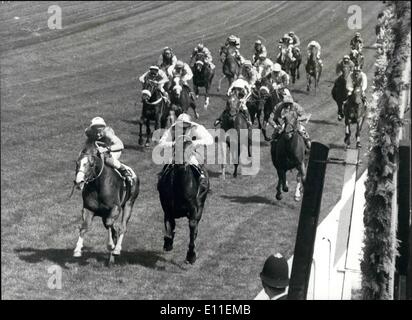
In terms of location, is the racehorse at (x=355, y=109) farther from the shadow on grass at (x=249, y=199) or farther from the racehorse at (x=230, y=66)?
the racehorse at (x=230, y=66)

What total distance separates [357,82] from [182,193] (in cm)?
838

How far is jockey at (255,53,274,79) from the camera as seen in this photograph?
61.2 feet

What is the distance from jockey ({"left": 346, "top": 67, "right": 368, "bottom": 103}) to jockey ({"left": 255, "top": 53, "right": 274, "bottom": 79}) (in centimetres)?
190

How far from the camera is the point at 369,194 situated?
8891mm

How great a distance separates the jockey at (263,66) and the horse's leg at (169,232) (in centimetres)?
826

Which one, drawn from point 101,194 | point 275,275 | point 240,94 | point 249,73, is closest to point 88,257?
point 101,194

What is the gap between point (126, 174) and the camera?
10383 millimetres

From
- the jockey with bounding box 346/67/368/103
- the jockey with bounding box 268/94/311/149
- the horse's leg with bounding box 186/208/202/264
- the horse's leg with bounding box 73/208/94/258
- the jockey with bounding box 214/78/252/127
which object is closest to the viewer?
the horse's leg with bounding box 73/208/94/258

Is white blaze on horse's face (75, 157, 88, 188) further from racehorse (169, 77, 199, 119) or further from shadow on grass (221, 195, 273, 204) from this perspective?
racehorse (169, 77, 199, 119)

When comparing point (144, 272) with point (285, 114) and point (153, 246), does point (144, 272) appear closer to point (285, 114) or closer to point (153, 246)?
point (153, 246)

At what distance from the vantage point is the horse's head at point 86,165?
30.5 feet

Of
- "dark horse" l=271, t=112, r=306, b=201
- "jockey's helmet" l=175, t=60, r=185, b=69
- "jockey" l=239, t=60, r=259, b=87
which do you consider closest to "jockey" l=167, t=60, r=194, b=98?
"jockey's helmet" l=175, t=60, r=185, b=69

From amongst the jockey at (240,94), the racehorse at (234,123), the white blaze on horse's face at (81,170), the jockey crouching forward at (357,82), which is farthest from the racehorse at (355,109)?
the white blaze on horse's face at (81,170)

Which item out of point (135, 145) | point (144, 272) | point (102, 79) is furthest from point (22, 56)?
point (144, 272)
